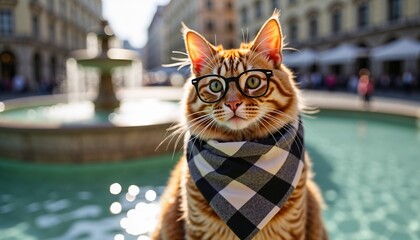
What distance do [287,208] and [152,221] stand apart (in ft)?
7.88

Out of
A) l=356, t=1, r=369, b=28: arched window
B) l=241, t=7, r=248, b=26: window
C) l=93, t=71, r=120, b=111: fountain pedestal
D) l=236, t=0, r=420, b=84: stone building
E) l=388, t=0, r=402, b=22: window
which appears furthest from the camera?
l=241, t=7, r=248, b=26: window

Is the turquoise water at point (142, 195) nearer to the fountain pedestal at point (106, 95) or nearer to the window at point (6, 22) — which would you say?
the fountain pedestal at point (106, 95)

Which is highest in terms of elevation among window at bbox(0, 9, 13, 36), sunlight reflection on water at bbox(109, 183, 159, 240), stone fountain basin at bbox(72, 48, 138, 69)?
window at bbox(0, 9, 13, 36)

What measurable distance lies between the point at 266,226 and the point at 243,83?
2.67ft

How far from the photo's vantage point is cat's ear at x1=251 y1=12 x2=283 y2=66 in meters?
1.80

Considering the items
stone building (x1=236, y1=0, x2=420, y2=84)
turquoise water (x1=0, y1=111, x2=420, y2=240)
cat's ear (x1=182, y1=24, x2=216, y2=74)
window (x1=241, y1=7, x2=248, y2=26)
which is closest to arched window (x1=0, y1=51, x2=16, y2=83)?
stone building (x1=236, y1=0, x2=420, y2=84)

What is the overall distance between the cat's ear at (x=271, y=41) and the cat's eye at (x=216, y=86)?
0.29 metres

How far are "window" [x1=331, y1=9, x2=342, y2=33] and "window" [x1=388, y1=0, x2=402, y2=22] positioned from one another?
4870 mm

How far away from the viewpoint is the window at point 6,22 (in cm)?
2873

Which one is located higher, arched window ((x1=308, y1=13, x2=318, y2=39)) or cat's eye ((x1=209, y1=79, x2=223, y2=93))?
arched window ((x1=308, y1=13, x2=318, y2=39))

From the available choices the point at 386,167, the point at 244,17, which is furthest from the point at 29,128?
the point at 244,17

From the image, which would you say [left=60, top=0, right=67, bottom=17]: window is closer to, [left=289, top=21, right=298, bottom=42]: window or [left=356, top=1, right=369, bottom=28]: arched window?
[left=289, top=21, right=298, bottom=42]: window

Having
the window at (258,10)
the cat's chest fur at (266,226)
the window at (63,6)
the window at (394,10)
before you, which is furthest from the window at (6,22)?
the cat's chest fur at (266,226)

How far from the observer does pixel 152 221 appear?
13.0 ft
